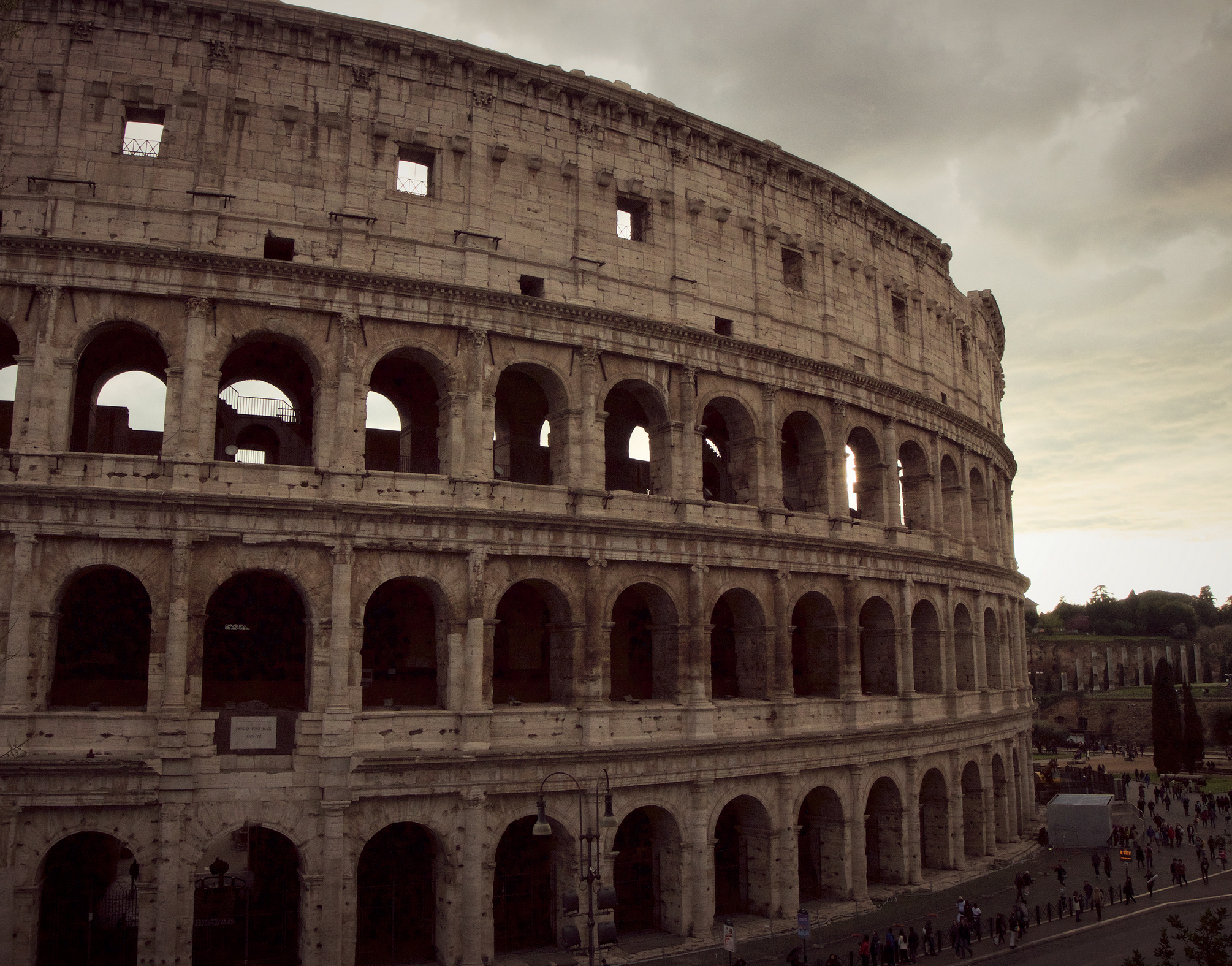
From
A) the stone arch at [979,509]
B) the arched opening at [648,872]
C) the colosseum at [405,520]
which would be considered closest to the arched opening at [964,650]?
the stone arch at [979,509]

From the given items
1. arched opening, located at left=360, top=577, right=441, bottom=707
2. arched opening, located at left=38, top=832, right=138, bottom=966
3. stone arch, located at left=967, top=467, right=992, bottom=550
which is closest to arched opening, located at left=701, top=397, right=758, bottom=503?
arched opening, located at left=360, top=577, right=441, bottom=707

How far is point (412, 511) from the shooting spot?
873 inches

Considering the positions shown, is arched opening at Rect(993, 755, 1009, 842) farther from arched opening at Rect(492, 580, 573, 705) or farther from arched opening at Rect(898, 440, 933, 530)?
arched opening at Rect(492, 580, 573, 705)

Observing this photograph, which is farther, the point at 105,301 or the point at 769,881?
the point at 769,881

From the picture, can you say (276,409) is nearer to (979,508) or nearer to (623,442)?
(623,442)

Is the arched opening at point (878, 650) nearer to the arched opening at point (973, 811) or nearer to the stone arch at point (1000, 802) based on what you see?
the arched opening at point (973, 811)

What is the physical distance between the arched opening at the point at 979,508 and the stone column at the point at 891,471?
8.18 meters

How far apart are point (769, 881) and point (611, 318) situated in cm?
1547

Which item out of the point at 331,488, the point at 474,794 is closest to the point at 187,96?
the point at 331,488

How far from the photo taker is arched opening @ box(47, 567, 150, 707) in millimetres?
22141

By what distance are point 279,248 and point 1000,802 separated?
32042mm

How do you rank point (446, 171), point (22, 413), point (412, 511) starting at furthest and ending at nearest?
point (446, 171), point (412, 511), point (22, 413)

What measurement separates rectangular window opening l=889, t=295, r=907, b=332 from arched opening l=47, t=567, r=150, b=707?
1005 inches

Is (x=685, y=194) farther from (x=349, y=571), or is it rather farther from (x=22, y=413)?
(x=22, y=413)
